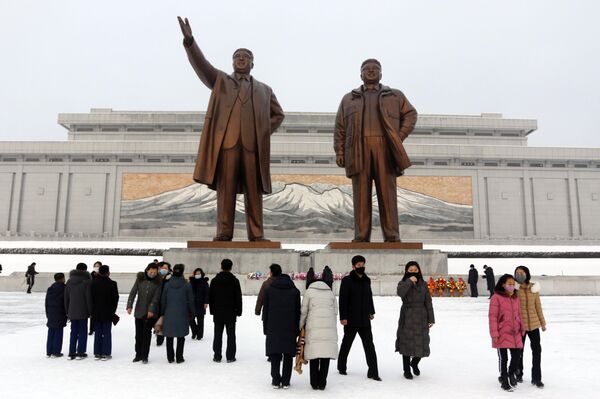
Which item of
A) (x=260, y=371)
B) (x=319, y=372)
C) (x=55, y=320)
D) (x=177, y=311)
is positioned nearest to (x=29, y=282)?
(x=55, y=320)

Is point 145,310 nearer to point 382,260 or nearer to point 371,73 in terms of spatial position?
point 382,260

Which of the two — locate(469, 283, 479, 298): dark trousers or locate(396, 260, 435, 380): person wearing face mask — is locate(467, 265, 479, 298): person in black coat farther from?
locate(396, 260, 435, 380): person wearing face mask

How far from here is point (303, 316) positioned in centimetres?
397

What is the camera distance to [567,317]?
8.25 m

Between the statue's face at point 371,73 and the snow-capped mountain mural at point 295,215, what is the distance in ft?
59.5

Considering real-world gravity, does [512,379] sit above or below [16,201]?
below

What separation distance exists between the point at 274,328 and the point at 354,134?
7.18m

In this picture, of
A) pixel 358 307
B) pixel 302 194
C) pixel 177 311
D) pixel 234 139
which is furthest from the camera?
pixel 302 194

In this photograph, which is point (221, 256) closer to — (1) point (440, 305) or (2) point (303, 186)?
(1) point (440, 305)

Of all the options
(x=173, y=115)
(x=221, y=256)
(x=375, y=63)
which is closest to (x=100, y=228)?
(x=173, y=115)

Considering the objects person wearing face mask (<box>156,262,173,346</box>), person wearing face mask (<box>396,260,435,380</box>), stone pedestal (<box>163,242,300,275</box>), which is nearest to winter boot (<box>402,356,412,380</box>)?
person wearing face mask (<box>396,260,435,380</box>)

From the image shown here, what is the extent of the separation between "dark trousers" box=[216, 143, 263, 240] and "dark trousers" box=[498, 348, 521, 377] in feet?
22.0

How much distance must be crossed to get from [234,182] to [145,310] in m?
5.24

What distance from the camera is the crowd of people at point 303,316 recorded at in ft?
12.9
